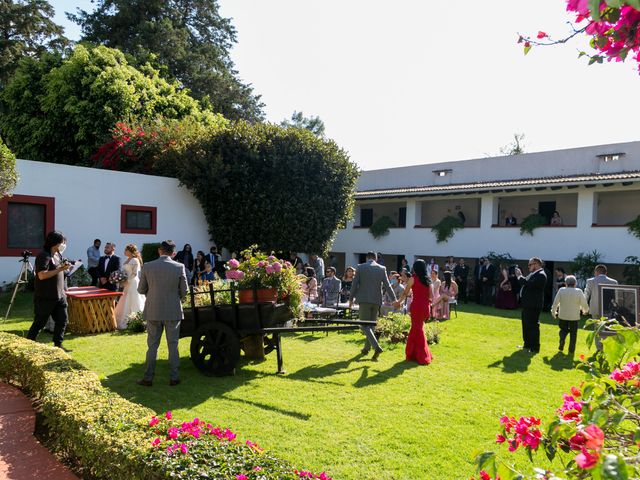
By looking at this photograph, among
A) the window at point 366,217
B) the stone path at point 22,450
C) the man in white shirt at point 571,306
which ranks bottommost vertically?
the stone path at point 22,450

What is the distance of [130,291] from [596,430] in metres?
11.1

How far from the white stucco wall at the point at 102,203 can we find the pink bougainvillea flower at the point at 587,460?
53.4ft

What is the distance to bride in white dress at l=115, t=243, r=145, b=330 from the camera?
10891mm

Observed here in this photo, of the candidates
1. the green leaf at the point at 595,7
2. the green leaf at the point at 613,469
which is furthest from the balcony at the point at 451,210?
the green leaf at the point at 613,469

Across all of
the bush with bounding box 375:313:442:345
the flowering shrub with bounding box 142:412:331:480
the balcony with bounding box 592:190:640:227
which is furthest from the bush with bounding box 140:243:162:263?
the balcony with bounding box 592:190:640:227

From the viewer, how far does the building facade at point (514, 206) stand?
63.5 ft

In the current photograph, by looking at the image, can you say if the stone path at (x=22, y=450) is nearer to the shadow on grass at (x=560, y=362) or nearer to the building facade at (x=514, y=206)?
the shadow on grass at (x=560, y=362)

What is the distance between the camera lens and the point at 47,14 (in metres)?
31.4

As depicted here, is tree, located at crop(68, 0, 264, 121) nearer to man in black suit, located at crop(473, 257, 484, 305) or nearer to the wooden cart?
man in black suit, located at crop(473, 257, 484, 305)

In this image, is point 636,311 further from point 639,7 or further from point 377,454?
point 639,7

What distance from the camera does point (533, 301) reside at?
33.0 ft

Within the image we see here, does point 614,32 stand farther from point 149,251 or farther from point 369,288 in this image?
point 149,251

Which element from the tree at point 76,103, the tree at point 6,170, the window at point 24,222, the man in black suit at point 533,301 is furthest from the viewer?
the tree at point 76,103

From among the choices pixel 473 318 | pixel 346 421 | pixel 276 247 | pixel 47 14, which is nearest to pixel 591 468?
pixel 346 421
